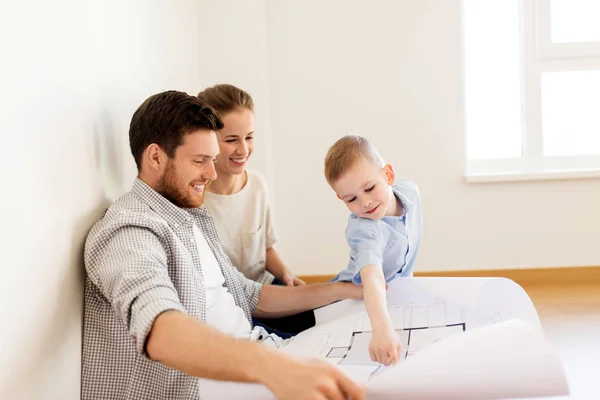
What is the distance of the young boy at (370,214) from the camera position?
1.71 meters

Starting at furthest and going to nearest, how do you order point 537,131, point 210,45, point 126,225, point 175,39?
point 537,131, point 210,45, point 175,39, point 126,225

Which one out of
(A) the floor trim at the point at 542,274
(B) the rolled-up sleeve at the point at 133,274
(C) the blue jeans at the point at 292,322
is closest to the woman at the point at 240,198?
(C) the blue jeans at the point at 292,322

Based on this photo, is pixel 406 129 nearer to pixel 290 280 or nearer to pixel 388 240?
pixel 290 280

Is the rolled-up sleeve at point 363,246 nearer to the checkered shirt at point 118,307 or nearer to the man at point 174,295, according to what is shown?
Result: the man at point 174,295

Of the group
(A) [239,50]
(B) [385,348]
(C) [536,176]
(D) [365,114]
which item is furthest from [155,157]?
(C) [536,176]

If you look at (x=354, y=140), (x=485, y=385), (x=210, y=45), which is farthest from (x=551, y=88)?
(x=485, y=385)

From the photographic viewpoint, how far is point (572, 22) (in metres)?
3.75

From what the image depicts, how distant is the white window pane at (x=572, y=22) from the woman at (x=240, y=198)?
2.23m

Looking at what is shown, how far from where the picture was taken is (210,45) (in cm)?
336

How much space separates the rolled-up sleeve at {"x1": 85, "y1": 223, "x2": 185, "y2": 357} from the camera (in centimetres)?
107

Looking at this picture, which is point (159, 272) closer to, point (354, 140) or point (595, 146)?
point (354, 140)

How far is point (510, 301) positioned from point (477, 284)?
6.9 inches

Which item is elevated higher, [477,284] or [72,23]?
[72,23]

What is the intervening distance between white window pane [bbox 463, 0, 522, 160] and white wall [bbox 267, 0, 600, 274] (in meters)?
0.21
